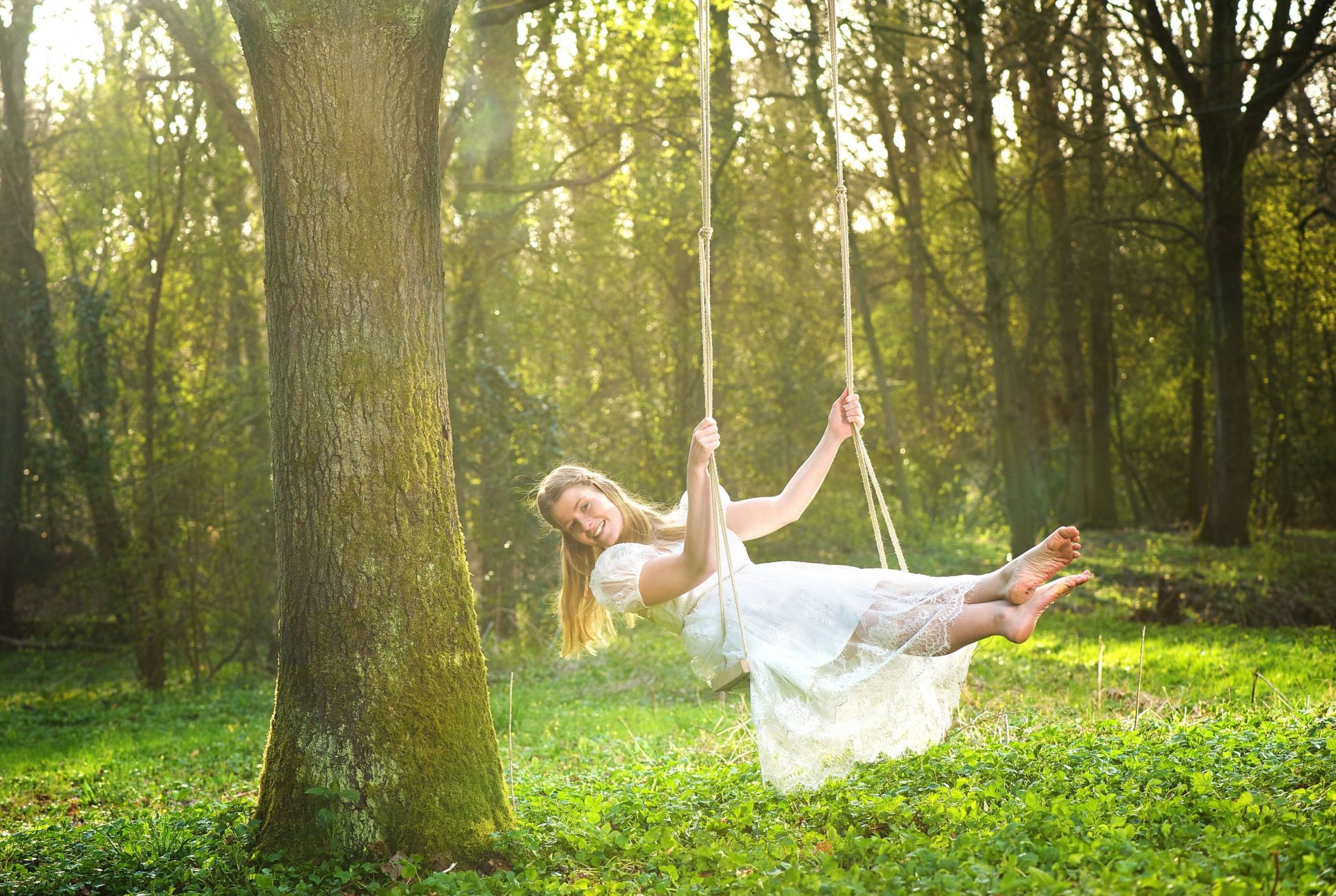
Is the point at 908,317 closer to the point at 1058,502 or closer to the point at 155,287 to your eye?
A: the point at 1058,502

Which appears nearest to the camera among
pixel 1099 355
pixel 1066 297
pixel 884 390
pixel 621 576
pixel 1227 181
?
pixel 621 576

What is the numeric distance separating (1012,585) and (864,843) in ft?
3.12

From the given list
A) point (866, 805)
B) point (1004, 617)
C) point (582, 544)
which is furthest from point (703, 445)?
point (866, 805)

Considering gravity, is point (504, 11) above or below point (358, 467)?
above

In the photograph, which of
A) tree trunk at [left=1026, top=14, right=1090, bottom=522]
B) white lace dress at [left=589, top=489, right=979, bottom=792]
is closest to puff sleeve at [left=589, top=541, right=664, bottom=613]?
white lace dress at [left=589, top=489, right=979, bottom=792]

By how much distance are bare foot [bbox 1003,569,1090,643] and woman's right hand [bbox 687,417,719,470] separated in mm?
1014

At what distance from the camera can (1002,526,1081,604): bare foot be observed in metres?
3.31

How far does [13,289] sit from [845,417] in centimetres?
1114

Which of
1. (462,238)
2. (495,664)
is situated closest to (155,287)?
(462,238)

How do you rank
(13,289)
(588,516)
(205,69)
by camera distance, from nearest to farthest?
(588,516), (205,69), (13,289)

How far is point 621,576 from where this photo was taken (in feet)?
12.3

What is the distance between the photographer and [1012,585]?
3361 millimetres

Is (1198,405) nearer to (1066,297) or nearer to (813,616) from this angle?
(1066,297)

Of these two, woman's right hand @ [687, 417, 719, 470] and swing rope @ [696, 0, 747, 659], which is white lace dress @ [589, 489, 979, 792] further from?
woman's right hand @ [687, 417, 719, 470]
